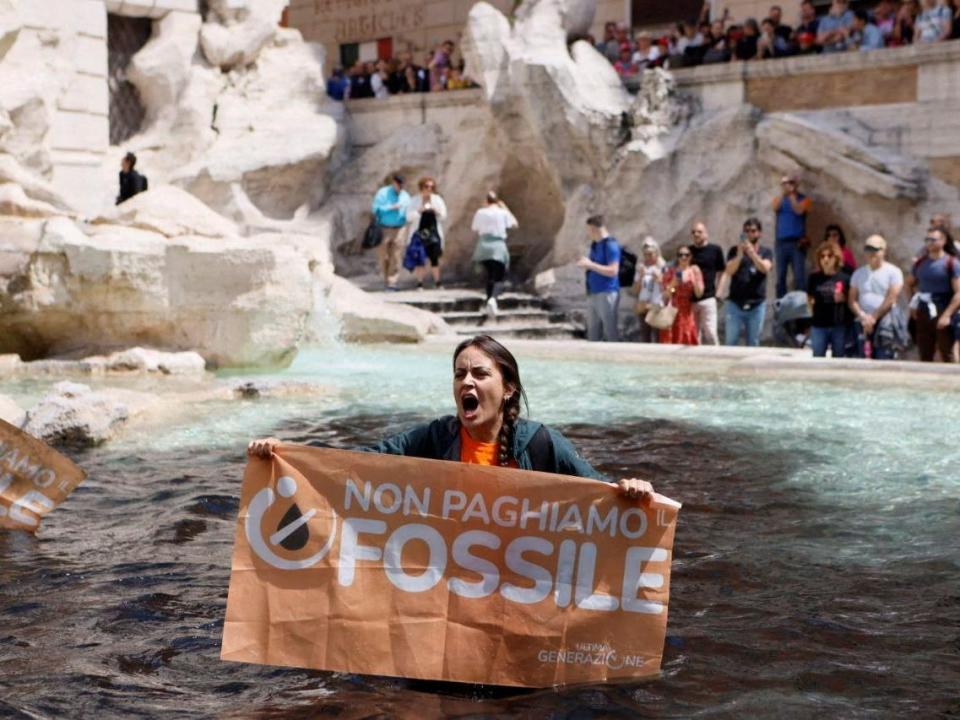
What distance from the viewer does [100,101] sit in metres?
20.0

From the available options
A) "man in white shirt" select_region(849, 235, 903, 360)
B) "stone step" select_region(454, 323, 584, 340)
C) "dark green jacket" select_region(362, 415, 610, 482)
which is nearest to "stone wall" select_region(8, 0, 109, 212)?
"stone step" select_region(454, 323, 584, 340)

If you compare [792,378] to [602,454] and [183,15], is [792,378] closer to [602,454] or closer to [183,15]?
[602,454]

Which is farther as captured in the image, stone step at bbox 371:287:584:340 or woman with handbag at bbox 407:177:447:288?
woman with handbag at bbox 407:177:447:288

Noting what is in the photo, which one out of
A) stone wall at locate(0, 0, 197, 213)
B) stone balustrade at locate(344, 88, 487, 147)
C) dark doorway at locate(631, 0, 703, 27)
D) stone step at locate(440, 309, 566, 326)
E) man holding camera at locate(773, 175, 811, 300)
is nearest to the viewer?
man holding camera at locate(773, 175, 811, 300)

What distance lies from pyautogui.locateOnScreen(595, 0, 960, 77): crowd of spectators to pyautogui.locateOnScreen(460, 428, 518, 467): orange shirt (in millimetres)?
13882

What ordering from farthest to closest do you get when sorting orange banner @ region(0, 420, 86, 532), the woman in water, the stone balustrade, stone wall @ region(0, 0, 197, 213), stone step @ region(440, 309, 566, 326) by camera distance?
1. the stone balustrade
2. stone wall @ region(0, 0, 197, 213)
3. stone step @ region(440, 309, 566, 326)
4. orange banner @ region(0, 420, 86, 532)
5. the woman in water

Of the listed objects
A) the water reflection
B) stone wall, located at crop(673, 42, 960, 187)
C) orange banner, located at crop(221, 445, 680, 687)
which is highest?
stone wall, located at crop(673, 42, 960, 187)

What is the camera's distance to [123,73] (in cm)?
2127

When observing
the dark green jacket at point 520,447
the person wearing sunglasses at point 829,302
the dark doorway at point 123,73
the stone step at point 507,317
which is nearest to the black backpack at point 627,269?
the stone step at point 507,317

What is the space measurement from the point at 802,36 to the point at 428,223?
217 inches

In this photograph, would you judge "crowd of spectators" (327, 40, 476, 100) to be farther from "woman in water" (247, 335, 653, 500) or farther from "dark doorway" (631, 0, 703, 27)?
"woman in water" (247, 335, 653, 500)

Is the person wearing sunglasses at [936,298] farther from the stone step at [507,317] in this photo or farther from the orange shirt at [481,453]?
the orange shirt at [481,453]

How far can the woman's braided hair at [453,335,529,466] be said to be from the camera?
13.2ft

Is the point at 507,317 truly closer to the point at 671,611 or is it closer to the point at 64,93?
the point at 64,93
